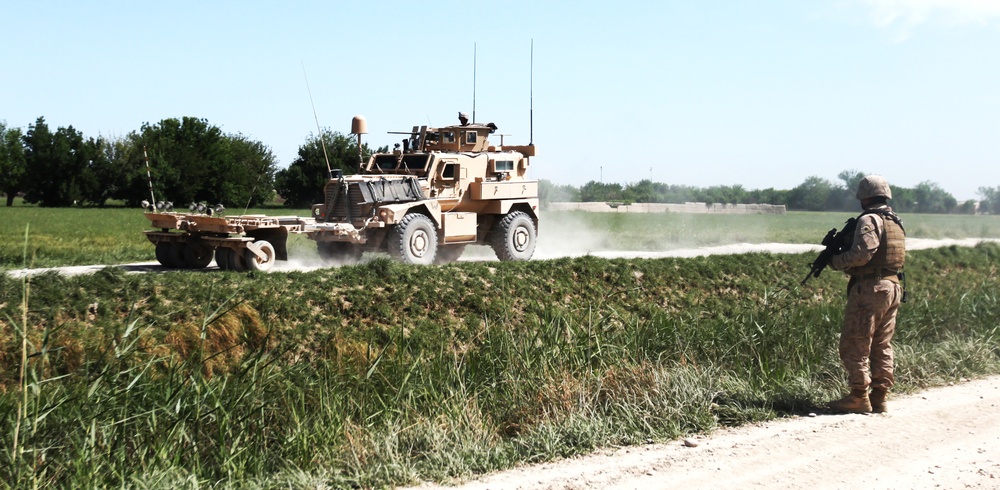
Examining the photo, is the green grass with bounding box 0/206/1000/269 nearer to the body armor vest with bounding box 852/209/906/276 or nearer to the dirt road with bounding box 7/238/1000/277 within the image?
the dirt road with bounding box 7/238/1000/277

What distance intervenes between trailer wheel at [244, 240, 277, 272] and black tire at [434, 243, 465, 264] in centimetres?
445

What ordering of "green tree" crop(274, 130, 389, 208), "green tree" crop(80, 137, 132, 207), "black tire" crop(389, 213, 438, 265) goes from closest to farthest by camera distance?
1. "black tire" crop(389, 213, 438, 265)
2. "green tree" crop(274, 130, 389, 208)
3. "green tree" crop(80, 137, 132, 207)

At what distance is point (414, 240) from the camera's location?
15.6m

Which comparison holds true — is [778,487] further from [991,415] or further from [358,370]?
[358,370]

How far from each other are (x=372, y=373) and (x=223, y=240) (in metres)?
6.31

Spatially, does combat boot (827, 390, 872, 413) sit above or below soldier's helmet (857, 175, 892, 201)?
below

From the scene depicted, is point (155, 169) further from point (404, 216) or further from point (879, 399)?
point (879, 399)

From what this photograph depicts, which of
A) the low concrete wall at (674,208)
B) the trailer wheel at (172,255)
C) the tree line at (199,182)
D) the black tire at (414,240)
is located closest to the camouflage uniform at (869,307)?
the black tire at (414,240)

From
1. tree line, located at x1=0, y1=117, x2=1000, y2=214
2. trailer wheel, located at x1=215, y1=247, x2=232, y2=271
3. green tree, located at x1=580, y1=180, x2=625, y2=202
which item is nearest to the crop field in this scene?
trailer wheel, located at x1=215, y1=247, x2=232, y2=271

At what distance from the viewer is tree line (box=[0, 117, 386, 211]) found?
43.9 m

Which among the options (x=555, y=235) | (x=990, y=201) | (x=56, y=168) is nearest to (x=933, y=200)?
(x=990, y=201)

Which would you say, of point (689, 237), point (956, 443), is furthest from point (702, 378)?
point (689, 237)

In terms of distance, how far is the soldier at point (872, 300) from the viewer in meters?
7.90

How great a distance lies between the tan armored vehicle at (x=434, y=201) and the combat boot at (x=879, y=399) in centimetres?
868
